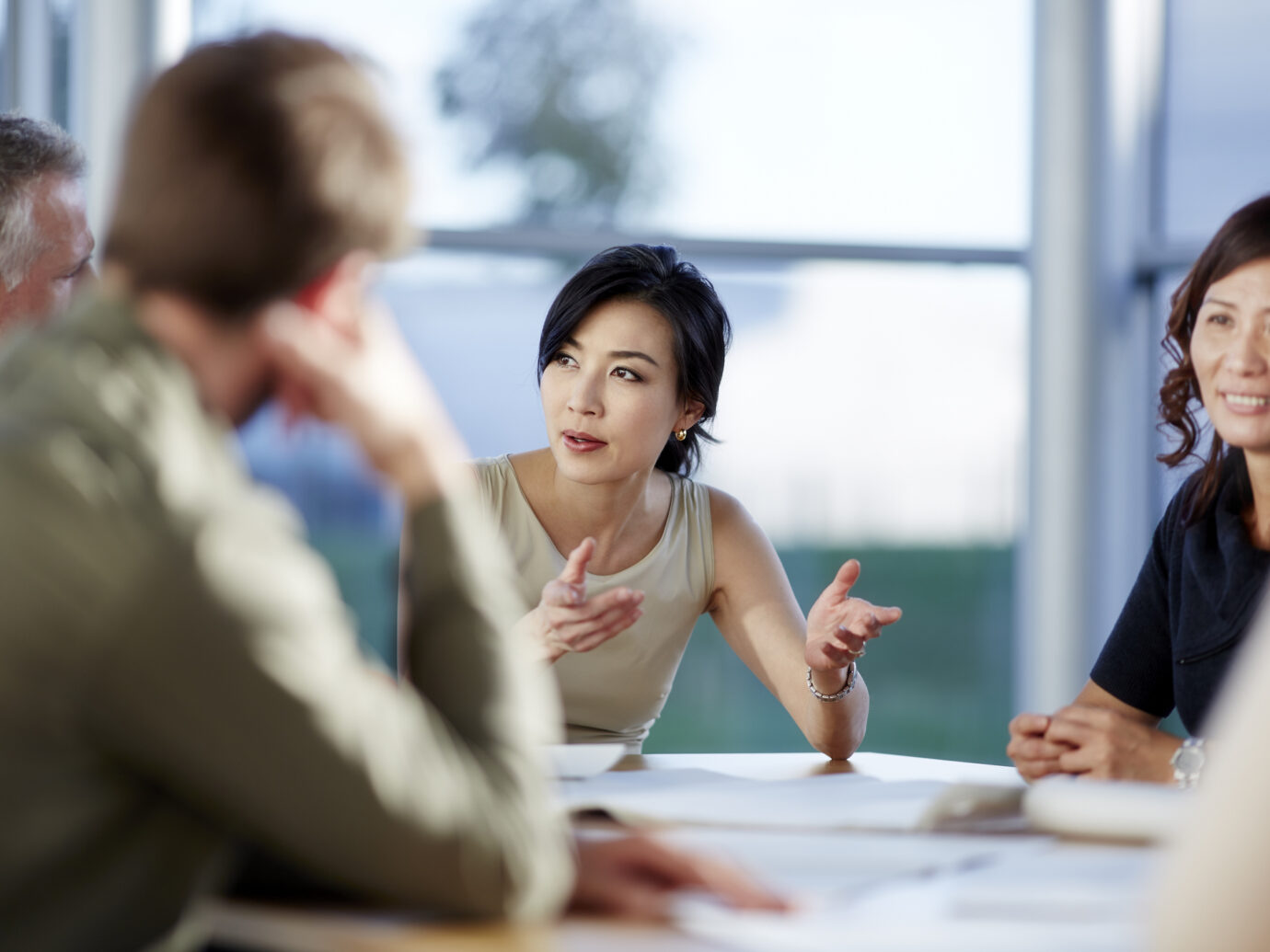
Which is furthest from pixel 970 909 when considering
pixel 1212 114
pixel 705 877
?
pixel 1212 114

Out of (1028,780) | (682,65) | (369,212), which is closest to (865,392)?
(682,65)

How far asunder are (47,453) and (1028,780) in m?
1.18

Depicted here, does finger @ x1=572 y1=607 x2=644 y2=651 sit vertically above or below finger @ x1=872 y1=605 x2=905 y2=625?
below

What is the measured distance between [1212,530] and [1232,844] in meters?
1.37

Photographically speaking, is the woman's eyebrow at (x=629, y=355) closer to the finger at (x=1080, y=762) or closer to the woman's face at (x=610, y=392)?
the woman's face at (x=610, y=392)

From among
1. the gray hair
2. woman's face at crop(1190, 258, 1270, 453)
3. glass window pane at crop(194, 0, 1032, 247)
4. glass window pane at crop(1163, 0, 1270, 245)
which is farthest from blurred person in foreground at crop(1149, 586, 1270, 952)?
glass window pane at crop(1163, 0, 1270, 245)

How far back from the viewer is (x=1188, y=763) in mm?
1414

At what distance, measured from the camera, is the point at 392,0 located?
362 cm

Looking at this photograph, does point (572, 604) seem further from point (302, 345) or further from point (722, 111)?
point (722, 111)

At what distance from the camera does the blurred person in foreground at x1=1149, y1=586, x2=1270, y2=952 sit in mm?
578

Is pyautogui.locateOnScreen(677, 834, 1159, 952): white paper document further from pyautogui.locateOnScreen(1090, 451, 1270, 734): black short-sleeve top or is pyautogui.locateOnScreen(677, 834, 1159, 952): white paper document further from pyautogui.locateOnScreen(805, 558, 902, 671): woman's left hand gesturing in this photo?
pyautogui.locateOnScreen(1090, 451, 1270, 734): black short-sleeve top

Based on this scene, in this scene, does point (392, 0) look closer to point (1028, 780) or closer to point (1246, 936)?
point (1028, 780)

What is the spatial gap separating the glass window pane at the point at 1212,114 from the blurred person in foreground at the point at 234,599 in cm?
346

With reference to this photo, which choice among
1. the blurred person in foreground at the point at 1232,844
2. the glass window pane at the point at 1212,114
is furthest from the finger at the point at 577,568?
the glass window pane at the point at 1212,114
